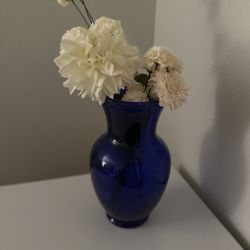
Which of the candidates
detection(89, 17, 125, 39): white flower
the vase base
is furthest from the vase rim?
the vase base

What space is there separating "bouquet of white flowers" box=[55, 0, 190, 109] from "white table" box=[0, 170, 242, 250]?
30cm

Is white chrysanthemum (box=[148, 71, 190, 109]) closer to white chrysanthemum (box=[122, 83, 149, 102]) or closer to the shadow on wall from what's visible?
white chrysanthemum (box=[122, 83, 149, 102])

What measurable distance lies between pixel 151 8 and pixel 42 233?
2.42 feet

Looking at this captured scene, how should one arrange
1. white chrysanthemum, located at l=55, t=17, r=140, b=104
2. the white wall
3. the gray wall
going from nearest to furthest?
white chrysanthemum, located at l=55, t=17, r=140, b=104 → the white wall → the gray wall

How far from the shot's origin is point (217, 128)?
0.87 m

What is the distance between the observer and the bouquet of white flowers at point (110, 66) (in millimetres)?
670

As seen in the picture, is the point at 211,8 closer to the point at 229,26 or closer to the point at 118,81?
the point at 229,26

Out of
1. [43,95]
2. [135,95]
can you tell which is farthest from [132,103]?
[43,95]

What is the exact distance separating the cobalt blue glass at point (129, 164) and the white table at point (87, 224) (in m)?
0.06

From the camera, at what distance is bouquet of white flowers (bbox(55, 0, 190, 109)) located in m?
0.67

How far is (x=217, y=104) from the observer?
2.82 feet

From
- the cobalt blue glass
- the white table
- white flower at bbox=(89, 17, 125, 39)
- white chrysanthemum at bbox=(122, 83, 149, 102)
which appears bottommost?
the white table

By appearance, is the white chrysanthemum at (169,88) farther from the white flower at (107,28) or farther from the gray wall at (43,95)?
the gray wall at (43,95)

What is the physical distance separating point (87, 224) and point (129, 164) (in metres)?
0.18
